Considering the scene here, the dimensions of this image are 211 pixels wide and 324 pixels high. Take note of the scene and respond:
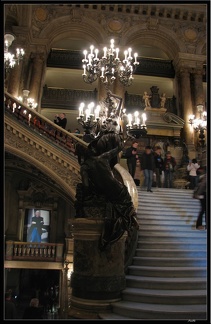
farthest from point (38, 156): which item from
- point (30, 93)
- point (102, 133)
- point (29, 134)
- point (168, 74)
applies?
point (168, 74)

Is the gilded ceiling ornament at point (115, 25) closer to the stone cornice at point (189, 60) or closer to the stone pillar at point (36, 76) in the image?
the stone cornice at point (189, 60)

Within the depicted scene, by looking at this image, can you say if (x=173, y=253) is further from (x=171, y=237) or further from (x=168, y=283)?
(x=168, y=283)

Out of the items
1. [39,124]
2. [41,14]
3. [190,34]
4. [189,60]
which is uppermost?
[41,14]

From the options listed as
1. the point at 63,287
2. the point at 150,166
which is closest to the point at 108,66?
the point at 150,166

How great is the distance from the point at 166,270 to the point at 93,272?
4.49ft

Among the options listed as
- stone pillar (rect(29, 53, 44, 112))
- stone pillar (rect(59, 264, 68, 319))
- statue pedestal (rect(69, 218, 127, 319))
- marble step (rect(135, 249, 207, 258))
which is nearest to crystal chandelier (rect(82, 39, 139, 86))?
marble step (rect(135, 249, 207, 258))

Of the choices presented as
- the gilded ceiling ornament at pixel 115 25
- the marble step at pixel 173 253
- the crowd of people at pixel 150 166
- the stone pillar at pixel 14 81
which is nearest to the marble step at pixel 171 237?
the marble step at pixel 173 253

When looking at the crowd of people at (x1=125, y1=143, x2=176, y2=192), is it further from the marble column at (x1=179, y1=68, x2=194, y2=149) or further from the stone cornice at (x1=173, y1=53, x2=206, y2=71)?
the stone cornice at (x1=173, y1=53, x2=206, y2=71)

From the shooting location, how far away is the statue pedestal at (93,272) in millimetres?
4016

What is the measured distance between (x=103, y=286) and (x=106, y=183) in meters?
1.41

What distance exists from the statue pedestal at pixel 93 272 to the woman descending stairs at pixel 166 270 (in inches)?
7.1

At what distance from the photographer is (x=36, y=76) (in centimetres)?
1645

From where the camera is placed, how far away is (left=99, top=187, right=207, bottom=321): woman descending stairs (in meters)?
3.81

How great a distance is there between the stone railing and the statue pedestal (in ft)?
30.0
